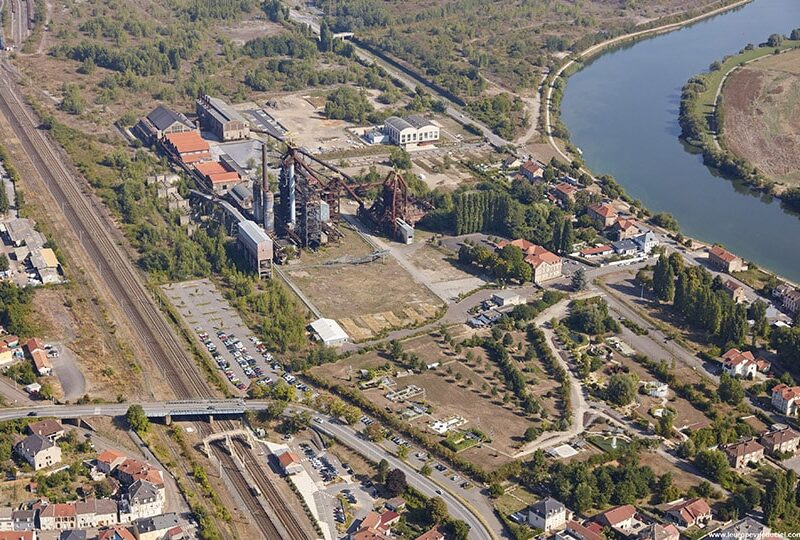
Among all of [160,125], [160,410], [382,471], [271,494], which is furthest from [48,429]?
[160,125]

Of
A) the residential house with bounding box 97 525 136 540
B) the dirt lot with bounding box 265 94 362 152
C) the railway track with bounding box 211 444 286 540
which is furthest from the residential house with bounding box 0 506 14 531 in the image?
the dirt lot with bounding box 265 94 362 152

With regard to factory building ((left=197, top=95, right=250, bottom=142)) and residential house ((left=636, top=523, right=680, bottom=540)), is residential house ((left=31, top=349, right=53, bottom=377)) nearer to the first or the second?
residential house ((left=636, top=523, right=680, bottom=540))

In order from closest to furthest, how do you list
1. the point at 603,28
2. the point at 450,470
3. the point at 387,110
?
the point at 450,470 → the point at 387,110 → the point at 603,28

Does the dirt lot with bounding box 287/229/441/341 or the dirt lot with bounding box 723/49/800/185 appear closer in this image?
the dirt lot with bounding box 287/229/441/341

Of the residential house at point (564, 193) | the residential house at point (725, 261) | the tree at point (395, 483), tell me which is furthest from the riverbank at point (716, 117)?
the tree at point (395, 483)

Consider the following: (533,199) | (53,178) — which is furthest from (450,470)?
(53,178)

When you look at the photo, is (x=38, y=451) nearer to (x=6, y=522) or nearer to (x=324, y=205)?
(x=6, y=522)

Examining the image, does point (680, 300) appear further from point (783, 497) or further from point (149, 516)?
point (149, 516)
